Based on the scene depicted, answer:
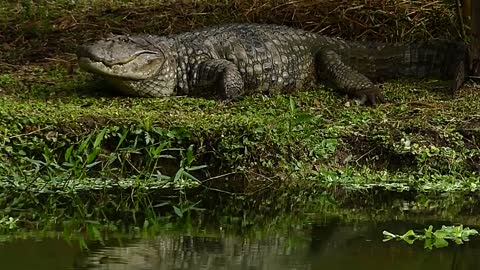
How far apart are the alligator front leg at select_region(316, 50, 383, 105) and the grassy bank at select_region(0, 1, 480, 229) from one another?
8.2 inches

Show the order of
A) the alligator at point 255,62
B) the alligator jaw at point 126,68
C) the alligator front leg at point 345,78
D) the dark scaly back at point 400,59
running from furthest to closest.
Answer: the dark scaly back at point 400,59 → the alligator front leg at point 345,78 → the alligator at point 255,62 → the alligator jaw at point 126,68

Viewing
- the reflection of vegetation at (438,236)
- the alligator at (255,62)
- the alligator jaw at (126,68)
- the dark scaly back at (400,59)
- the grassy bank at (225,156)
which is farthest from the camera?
the dark scaly back at (400,59)

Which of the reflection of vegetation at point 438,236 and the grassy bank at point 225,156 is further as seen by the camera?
the grassy bank at point 225,156

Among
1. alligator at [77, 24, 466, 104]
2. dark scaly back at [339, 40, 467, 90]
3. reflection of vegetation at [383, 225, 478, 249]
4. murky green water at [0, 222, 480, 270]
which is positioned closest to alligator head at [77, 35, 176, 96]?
alligator at [77, 24, 466, 104]

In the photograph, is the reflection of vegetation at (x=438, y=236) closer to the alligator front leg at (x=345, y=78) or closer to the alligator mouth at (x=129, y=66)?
the alligator front leg at (x=345, y=78)

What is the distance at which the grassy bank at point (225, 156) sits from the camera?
4.45 meters

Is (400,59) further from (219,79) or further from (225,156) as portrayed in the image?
(225,156)

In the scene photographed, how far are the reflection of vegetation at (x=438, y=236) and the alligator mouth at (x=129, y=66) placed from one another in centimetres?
284

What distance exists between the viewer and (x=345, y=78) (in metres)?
6.86

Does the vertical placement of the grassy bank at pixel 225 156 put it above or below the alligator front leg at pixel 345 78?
below

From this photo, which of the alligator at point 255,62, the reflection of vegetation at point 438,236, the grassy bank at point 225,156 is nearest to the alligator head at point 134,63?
the alligator at point 255,62

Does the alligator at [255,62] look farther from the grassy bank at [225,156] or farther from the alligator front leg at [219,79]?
A: the grassy bank at [225,156]

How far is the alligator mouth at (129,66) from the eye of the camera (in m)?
6.10

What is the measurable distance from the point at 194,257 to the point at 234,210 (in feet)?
3.07
